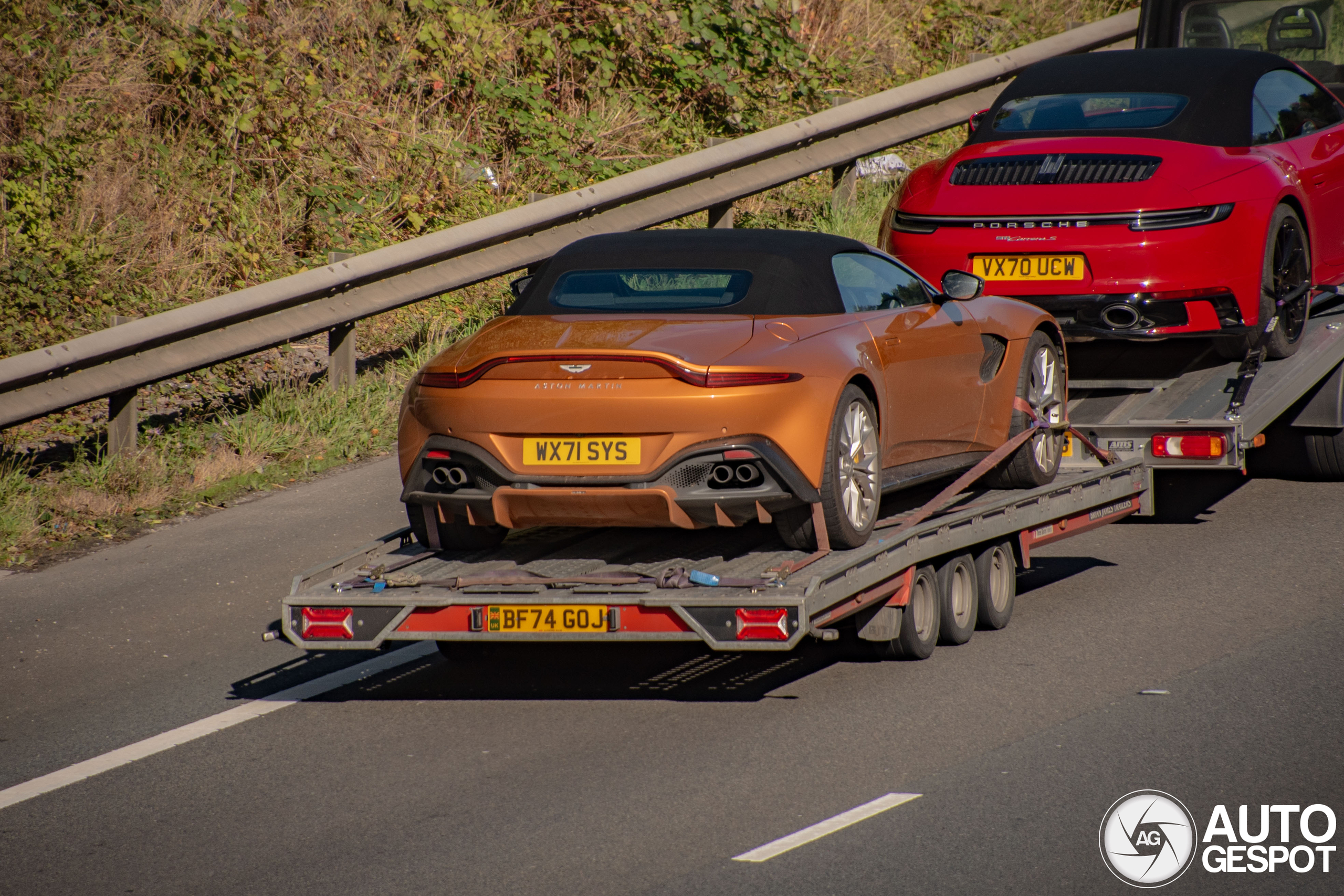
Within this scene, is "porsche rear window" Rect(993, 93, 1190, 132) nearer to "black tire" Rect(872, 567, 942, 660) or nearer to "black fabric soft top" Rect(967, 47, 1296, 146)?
"black fabric soft top" Rect(967, 47, 1296, 146)

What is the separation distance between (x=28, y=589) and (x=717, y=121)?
31.1 ft

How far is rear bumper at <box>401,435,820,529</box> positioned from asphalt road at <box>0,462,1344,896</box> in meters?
0.79

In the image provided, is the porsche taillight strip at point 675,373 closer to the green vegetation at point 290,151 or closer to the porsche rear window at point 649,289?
the porsche rear window at point 649,289

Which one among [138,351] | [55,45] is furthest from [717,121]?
[138,351]

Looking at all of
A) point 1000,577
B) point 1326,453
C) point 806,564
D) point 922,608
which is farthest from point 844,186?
point 806,564

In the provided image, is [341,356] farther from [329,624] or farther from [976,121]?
[329,624]

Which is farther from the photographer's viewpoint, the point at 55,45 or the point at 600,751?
the point at 55,45

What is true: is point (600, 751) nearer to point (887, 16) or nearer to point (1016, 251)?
point (1016, 251)

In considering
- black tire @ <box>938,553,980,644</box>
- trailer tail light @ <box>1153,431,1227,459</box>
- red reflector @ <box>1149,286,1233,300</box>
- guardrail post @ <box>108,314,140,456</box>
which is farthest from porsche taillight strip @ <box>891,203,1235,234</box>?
guardrail post @ <box>108,314,140,456</box>

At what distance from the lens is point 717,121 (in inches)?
645

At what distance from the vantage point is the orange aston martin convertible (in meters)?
6.29

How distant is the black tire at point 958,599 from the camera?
7199mm

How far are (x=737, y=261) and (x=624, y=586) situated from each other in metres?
1.66

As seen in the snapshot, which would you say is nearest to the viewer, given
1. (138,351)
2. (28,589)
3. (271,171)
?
(28,589)
